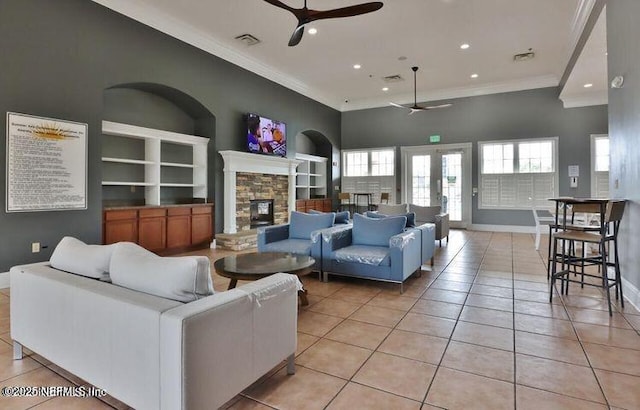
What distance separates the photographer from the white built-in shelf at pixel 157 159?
5.33 m

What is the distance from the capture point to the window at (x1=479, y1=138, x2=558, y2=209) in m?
8.81

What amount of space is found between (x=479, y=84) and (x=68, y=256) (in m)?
9.73

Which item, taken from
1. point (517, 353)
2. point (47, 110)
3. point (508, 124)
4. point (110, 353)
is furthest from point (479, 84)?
point (110, 353)

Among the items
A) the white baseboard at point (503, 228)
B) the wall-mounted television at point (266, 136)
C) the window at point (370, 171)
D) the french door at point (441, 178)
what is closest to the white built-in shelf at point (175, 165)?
the wall-mounted television at point (266, 136)

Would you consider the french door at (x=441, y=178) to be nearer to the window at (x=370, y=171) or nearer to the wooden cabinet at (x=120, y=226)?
the window at (x=370, y=171)

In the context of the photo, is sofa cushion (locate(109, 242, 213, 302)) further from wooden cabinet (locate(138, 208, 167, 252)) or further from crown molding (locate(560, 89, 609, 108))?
crown molding (locate(560, 89, 609, 108))

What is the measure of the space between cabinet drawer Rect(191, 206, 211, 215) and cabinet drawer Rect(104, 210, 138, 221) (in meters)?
1.11

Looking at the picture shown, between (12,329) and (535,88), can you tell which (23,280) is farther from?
(535,88)

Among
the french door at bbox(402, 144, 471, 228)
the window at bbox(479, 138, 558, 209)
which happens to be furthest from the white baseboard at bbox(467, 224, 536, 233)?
the window at bbox(479, 138, 558, 209)

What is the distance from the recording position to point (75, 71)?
4.52 m

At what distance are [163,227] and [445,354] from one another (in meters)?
4.85

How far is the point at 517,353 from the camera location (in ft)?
Result: 7.82

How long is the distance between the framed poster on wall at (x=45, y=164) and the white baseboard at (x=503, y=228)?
8.91m

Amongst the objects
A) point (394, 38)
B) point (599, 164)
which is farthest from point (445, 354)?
point (599, 164)
